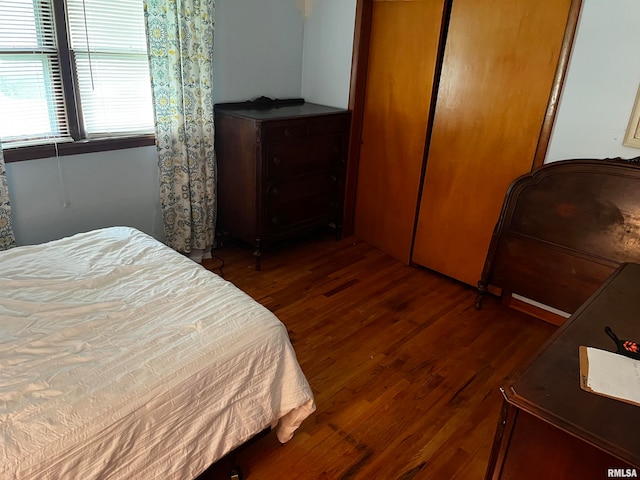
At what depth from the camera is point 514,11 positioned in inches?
102

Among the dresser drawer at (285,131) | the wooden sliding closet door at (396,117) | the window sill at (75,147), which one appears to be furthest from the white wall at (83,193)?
the wooden sliding closet door at (396,117)

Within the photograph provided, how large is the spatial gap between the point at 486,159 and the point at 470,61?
0.61m

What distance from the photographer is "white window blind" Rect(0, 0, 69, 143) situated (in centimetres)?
226

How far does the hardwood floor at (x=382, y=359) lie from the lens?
5.94ft

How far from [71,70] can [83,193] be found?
2.21ft

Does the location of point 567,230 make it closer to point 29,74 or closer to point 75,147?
point 75,147

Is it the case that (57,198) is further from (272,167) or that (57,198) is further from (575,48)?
(575,48)

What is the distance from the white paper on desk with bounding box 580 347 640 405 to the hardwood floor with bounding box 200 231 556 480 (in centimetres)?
81

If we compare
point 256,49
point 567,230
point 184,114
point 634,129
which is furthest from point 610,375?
point 256,49

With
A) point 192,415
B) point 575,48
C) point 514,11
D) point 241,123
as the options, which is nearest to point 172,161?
point 241,123

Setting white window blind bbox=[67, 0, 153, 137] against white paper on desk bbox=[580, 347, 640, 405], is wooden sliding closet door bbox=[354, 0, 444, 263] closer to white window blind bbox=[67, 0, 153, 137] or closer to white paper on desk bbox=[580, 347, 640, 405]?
white window blind bbox=[67, 0, 153, 137]

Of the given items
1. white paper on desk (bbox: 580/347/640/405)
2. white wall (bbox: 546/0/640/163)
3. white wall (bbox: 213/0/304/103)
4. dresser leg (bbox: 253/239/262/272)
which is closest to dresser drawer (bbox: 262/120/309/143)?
white wall (bbox: 213/0/304/103)

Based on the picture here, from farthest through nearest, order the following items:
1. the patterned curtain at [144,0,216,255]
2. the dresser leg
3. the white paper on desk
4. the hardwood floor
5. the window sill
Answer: the dresser leg, the patterned curtain at [144,0,216,255], the window sill, the hardwood floor, the white paper on desk

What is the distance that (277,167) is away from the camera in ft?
10.0
